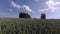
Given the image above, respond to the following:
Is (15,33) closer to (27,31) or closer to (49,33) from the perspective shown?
(27,31)

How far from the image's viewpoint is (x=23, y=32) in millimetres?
5348

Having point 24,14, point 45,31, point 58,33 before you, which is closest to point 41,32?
point 45,31

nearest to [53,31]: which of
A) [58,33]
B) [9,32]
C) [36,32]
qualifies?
[58,33]

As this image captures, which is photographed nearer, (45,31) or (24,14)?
(45,31)

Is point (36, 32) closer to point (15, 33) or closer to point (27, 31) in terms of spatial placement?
point (27, 31)

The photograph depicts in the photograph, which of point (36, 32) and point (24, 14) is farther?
point (24, 14)

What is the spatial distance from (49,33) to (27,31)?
0.67 m

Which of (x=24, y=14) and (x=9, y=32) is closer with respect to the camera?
(x=9, y=32)

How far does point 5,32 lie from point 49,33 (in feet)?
4.55

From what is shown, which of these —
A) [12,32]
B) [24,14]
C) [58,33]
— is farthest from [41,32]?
[24,14]

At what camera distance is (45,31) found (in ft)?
18.1

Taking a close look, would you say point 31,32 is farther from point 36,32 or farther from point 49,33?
point 49,33

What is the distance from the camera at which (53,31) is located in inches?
217

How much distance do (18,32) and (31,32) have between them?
1.29 ft
